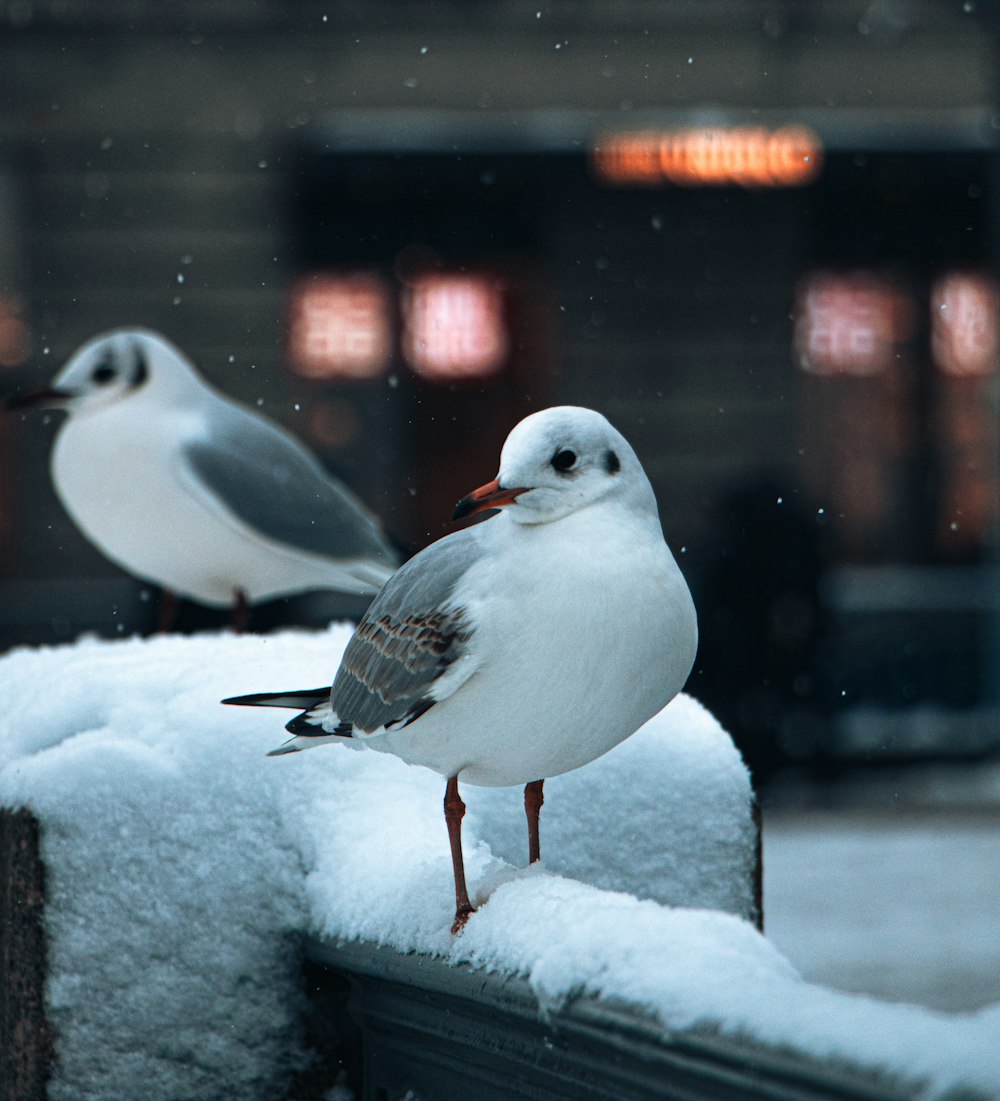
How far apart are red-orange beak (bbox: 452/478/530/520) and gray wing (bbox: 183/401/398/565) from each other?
2.44 metres

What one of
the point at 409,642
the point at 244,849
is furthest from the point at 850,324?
the point at 409,642

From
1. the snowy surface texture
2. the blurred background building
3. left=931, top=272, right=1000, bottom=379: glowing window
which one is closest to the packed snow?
the snowy surface texture

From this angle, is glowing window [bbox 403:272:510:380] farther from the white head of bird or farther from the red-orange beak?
the red-orange beak

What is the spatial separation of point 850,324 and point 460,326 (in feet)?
8.81

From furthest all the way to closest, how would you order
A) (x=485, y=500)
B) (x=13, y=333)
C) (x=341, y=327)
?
(x=341, y=327)
(x=13, y=333)
(x=485, y=500)

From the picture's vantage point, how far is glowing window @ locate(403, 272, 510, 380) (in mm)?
11477

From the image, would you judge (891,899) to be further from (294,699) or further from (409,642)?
(409,642)

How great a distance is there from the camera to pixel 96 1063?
2385 mm

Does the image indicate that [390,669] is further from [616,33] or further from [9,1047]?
[616,33]

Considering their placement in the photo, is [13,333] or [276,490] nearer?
[276,490]

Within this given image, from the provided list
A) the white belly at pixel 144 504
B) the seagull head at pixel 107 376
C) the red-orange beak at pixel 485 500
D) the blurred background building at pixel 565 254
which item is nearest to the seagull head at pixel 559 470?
the red-orange beak at pixel 485 500

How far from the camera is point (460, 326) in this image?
452 inches

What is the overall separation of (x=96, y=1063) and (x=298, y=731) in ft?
1.95

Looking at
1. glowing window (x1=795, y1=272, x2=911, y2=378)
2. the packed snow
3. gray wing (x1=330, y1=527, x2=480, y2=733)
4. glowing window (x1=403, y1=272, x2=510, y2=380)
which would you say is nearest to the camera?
gray wing (x1=330, y1=527, x2=480, y2=733)
